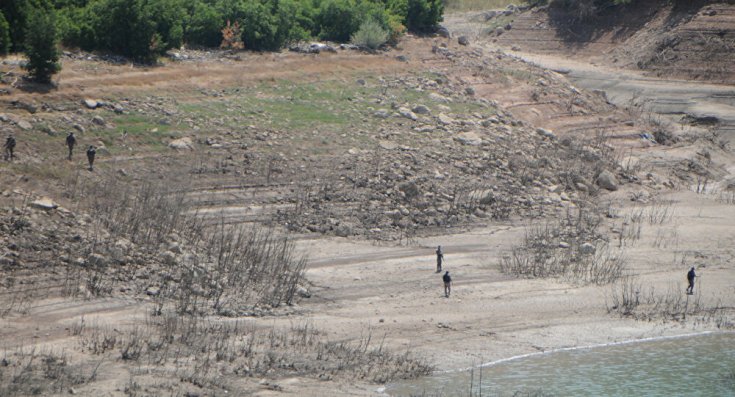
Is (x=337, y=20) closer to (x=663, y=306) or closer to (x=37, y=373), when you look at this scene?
(x=663, y=306)

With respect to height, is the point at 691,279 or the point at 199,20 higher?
the point at 199,20

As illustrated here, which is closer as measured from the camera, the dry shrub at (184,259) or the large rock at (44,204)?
the dry shrub at (184,259)

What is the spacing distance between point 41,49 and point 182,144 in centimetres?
493

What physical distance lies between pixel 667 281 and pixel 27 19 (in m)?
19.5

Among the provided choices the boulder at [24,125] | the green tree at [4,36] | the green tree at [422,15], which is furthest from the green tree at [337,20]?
the boulder at [24,125]

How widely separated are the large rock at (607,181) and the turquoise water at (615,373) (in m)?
10.7

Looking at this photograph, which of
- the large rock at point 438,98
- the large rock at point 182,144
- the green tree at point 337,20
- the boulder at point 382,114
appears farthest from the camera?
the green tree at point 337,20

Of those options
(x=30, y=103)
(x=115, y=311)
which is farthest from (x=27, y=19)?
(x=115, y=311)

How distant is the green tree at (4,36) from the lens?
3045 cm

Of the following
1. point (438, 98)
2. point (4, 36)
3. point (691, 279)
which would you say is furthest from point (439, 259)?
point (4, 36)

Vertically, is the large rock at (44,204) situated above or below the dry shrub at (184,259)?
above

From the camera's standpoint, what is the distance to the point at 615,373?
19.0 meters

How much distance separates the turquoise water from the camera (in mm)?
17750

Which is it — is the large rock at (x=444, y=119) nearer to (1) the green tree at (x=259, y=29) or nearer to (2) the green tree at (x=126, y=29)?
(1) the green tree at (x=259, y=29)
